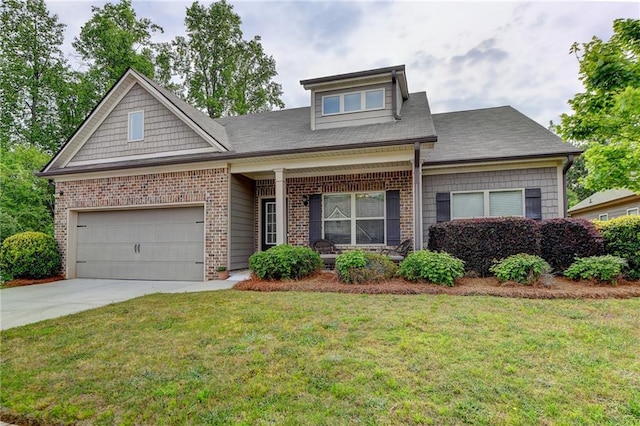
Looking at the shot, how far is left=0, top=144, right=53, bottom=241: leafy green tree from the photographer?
41.9 ft

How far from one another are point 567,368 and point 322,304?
10.8 ft

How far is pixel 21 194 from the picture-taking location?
44.6 feet

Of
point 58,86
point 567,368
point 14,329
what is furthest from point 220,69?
point 567,368

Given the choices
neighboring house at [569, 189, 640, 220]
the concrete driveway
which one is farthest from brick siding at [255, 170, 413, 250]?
neighboring house at [569, 189, 640, 220]

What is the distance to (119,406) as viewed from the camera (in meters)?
2.70

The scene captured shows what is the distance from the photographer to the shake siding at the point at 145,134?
32.8 feet

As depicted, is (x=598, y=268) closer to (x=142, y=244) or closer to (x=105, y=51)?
(x=142, y=244)

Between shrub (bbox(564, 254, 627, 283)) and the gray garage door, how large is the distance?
8.60 meters

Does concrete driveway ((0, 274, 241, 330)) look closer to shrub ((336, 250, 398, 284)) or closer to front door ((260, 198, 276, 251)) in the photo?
front door ((260, 198, 276, 251))

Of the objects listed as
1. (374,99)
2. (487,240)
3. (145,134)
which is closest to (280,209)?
(374,99)

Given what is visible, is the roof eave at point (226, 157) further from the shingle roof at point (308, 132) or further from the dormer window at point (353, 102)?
the dormer window at point (353, 102)

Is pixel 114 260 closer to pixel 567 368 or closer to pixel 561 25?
pixel 567 368

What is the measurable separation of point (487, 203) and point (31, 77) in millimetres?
21482

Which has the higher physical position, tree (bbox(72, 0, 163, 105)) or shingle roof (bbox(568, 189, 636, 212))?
tree (bbox(72, 0, 163, 105))
